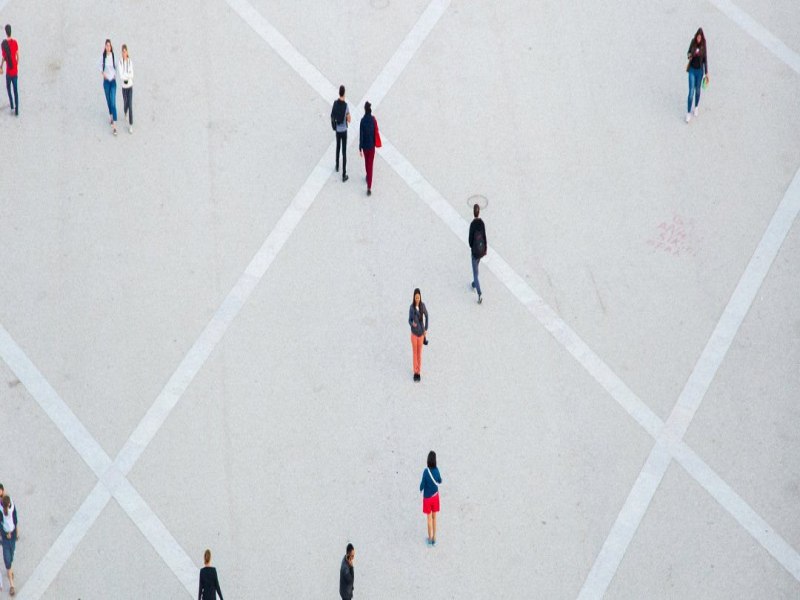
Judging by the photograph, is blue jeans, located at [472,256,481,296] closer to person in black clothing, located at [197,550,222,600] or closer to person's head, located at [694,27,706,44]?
person's head, located at [694,27,706,44]

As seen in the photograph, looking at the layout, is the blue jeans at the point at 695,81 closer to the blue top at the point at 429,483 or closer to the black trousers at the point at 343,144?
the black trousers at the point at 343,144

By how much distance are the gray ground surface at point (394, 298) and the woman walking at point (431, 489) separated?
65 centimetres

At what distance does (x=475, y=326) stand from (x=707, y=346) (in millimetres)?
3211

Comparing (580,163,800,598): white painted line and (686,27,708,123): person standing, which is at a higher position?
(686,27,708,123): person standing

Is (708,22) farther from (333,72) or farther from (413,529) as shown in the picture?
(413,529)

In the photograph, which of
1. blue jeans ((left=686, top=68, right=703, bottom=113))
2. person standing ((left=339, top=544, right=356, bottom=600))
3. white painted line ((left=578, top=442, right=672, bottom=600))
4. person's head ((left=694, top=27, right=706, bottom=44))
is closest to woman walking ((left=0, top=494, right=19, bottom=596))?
person standing ((left=339, top=544, right=356, bottom=600))

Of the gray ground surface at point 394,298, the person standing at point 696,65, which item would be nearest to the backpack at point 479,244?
the gray ground surface at point 394,298

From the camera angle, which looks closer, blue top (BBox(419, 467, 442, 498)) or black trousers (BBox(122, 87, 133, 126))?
blue top (BBox(419, 467, 442, 498))

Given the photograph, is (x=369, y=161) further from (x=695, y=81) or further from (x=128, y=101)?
(x=695, y=81)

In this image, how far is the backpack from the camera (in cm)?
1834

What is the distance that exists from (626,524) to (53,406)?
24.9 ft

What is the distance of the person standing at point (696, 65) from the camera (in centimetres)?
2105

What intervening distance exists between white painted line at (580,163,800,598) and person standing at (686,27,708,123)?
8.24 ft

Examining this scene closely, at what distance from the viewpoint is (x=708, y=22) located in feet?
76.5
